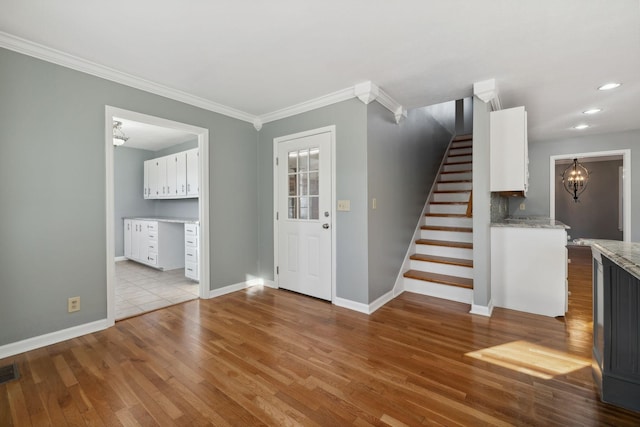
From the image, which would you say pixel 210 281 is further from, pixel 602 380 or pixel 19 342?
pixel 602 380

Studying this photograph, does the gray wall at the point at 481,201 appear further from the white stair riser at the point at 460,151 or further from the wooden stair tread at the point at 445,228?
the white stair riser at the point at 460,151

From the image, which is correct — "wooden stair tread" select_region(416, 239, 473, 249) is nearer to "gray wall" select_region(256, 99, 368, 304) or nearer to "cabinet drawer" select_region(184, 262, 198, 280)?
"gray wall" select_region(256, 99, 368, 304)

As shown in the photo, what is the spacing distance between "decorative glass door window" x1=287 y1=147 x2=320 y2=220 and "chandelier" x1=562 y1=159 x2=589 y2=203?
7149 mm

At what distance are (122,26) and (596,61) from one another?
12.6 ft

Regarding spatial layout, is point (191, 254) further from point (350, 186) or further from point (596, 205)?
point (596, 205)

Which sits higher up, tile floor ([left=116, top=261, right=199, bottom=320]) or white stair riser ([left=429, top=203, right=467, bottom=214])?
white stair riser ([left=429, top=203, right=467, bottom=214])

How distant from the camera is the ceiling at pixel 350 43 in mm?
1879

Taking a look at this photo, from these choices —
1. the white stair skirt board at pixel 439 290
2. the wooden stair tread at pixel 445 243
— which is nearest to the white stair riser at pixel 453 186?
the wooden stair tread at pixel 445 243

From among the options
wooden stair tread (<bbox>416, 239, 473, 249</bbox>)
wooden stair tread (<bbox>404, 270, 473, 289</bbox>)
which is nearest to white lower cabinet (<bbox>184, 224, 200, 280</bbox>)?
wooden stair tread (<bbox>404, 270, 473, 289</bbox>)

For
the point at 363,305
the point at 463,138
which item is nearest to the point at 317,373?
the point at 363,305

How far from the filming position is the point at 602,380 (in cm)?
172

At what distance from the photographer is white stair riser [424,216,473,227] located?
13.7ft

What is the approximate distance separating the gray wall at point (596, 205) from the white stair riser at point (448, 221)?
20.5 ft

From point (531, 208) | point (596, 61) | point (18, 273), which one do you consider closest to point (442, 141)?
point (531, 208)
